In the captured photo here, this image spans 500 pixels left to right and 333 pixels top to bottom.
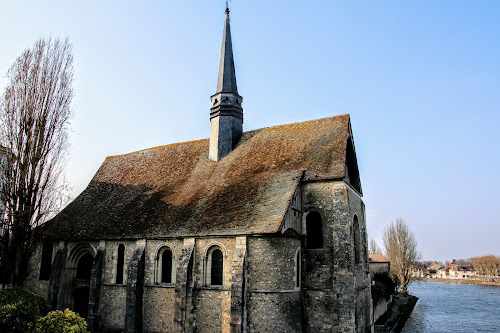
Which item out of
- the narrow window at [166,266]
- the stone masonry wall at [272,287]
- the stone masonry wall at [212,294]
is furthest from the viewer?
the narrow window at [166,266]

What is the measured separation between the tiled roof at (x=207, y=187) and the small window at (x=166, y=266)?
105 centimetres

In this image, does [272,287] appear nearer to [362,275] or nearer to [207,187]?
[362,275]

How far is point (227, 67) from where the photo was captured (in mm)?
24266

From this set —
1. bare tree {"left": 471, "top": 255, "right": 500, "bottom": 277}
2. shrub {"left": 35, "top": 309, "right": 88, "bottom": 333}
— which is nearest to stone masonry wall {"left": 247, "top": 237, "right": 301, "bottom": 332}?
shrub {"left": 35, "top": 309, "right": 88, "bottom": 333}

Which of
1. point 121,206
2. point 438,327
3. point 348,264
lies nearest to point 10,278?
point 121,206

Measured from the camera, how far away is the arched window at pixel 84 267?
21.1 m

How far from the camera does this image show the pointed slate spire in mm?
23689

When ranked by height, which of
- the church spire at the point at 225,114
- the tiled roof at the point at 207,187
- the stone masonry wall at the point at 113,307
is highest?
the church spire at the point at 225,114

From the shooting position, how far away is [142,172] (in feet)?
80.4

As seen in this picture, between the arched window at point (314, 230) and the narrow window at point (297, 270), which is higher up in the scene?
the arched window at point (314, 230)

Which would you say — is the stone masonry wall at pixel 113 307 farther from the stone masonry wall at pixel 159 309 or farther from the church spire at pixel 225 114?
the church spire at pixel 225 114

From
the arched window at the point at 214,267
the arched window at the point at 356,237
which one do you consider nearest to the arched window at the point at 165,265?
the arched window at the point at 214,267

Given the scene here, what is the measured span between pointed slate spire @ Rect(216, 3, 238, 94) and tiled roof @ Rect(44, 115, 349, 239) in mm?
3444

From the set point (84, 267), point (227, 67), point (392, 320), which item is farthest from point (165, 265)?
point (392, 320)
